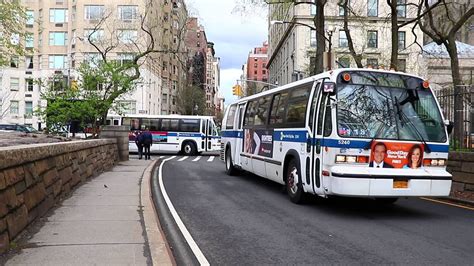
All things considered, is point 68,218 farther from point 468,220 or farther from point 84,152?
point 468,220

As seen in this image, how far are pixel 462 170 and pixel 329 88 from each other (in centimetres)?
510

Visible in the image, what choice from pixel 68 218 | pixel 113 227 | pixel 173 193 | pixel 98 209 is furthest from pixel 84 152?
pixel 113 227

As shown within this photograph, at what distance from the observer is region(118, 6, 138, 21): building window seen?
58022 millimetres

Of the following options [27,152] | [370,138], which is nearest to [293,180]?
[370,138]

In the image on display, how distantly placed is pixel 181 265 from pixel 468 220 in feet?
19.3

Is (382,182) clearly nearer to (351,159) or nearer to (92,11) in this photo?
(351,159)

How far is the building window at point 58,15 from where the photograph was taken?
209 ft

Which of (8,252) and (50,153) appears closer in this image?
(8,252)

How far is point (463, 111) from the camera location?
1291cm

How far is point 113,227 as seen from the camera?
287 inches

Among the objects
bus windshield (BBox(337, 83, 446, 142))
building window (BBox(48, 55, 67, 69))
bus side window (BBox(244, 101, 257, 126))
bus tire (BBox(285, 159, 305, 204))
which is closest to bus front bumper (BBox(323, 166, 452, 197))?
bus windshield (BBox(337, 83, 446, 142))

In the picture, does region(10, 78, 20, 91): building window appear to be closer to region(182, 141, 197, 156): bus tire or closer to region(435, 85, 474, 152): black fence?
region(182, 141, 197, 156): bus tire

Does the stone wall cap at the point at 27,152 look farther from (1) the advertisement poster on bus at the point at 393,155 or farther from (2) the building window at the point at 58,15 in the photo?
(2) the building window at the point at 58,15

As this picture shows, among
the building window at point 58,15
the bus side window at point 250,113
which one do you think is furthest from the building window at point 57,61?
the bus side window at point 250,113
